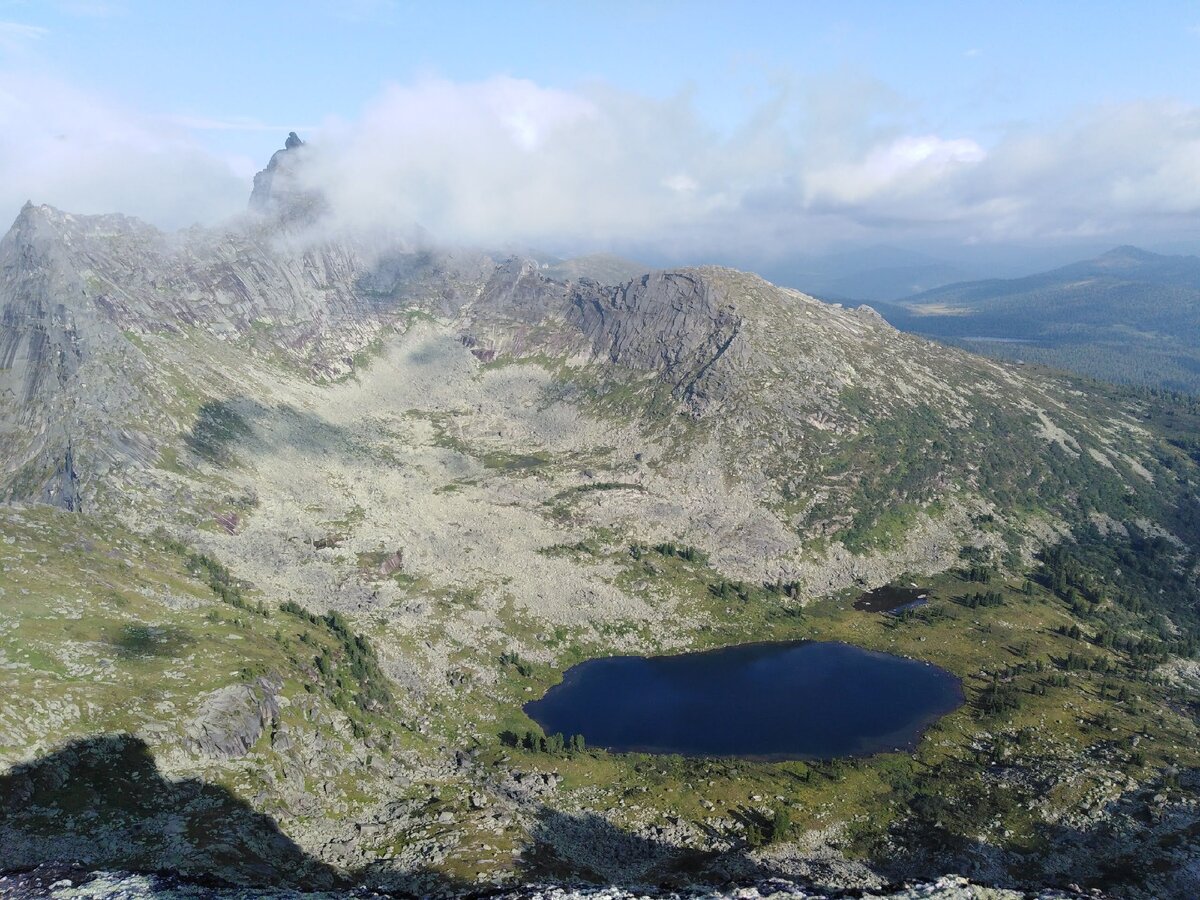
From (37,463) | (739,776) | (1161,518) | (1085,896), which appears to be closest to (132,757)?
(739,776)

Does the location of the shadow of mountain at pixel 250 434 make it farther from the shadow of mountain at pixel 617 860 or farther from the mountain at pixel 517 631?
the shadow of mountain at pixel 617 860

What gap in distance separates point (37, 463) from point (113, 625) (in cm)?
7872

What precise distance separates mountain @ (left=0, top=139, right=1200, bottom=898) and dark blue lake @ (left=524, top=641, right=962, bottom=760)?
4655 mm

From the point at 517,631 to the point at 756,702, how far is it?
142ft

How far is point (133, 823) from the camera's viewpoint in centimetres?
5812

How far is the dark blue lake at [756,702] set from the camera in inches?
3981

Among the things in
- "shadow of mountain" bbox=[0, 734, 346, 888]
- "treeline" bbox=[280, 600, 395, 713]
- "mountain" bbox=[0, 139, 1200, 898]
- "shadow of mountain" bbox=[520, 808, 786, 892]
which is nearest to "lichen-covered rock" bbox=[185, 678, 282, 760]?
"mountain" bbox=[0, 139, 1200, 898]

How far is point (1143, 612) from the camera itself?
5645 inches

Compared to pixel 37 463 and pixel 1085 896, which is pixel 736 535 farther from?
pixel 37 463

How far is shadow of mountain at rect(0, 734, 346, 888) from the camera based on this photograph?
53.5 meters

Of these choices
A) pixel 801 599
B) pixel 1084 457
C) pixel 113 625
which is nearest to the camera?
pixel 113 625

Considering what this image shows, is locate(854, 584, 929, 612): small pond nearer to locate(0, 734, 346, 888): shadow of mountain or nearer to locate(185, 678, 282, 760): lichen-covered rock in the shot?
locate(185, 678, 282, 760): lichen-covered rock

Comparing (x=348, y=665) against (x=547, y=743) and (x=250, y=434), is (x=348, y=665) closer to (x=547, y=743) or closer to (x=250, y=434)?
(x=547, y=743)

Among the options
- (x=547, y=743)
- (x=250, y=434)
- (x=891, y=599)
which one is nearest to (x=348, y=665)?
(x=547, y=743)
